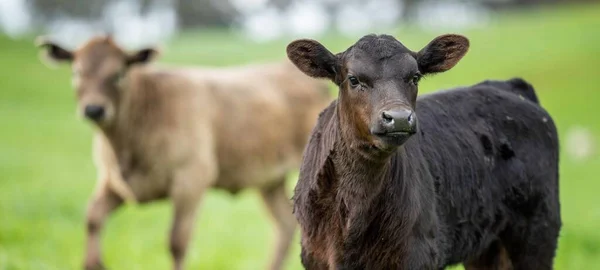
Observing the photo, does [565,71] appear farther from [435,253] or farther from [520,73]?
[435,253]

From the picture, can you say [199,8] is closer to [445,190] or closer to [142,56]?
[142,56]

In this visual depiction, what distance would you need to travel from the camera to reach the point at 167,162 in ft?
30.8

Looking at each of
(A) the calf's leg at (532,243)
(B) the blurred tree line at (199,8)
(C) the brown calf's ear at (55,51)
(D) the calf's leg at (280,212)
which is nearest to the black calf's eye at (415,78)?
(A) the calf's leg at (532,243)

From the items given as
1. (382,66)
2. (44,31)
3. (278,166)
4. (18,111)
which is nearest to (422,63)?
(382,66)

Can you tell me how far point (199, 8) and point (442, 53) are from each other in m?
59.1

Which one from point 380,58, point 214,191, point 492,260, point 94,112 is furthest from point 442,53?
point 214,191

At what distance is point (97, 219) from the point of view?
925 centimetres

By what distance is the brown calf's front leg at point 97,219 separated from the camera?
895cm

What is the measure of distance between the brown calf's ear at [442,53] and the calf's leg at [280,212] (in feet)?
19.6

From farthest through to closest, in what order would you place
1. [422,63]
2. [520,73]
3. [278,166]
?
[520,73] → [278,166] → [422,63]

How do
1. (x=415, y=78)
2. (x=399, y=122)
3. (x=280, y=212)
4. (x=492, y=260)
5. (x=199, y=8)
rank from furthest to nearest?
(x=199, y=8)
(x=280, y=212)
(x=492, y=260)
(x=415, y=78)
(x=399, y=122)

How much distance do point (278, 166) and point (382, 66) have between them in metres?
5.96

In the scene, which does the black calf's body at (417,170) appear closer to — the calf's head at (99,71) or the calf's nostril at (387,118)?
the calf's nostril at (387,118)

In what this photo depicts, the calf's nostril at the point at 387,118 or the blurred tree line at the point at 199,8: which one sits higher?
the calf's nostril at the point at 387,118
